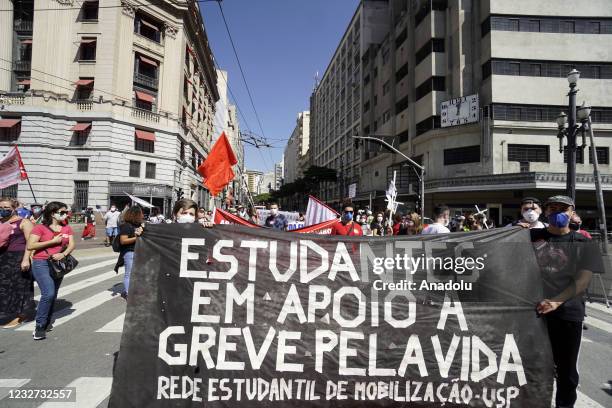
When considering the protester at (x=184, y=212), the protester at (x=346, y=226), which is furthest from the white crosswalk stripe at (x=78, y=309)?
the protester at (x=346, y=226)

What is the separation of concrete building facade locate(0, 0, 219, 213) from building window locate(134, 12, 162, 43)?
3.6 inches

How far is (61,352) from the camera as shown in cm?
416

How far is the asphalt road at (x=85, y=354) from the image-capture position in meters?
3.32

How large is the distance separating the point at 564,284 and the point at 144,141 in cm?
3198

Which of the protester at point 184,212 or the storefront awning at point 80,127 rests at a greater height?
the storefront awning at point 80,127

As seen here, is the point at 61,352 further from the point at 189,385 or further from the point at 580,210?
the point at 580,210

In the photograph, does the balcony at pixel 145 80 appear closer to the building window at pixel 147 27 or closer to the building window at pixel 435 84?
the building window at pixel 147 27

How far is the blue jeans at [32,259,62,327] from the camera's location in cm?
460

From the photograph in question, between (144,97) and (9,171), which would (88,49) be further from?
(9,171)

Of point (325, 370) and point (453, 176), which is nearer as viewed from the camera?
point (325, 370)

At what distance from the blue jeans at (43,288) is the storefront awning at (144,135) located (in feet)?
88.4

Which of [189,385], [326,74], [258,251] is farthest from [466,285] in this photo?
[326,74]

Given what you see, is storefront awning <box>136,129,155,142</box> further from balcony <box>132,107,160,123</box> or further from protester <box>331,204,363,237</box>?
protester <box>331,204,363,237</box>

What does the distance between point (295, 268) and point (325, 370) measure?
0.91 metres
